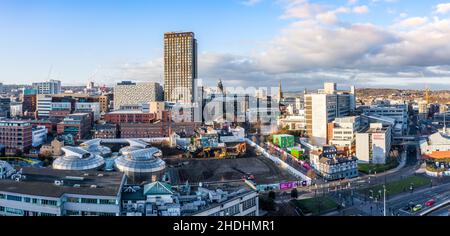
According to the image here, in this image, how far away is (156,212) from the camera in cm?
Answer: 394

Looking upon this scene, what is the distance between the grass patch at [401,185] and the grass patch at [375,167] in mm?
841

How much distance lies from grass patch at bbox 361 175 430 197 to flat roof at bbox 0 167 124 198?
441cm

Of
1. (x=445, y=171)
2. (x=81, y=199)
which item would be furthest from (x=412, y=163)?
(x=81, y=199)

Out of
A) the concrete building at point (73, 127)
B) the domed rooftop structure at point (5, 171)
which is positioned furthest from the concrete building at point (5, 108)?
the domed rooftop structure at point (5, 171)

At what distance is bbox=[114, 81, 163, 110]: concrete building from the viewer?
21.8 metres

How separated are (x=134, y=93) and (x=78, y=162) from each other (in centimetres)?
1494

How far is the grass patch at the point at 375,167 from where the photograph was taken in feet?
28.2

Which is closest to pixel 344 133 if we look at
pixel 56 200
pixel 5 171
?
pixel 5 171

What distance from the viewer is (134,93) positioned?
2188 cm

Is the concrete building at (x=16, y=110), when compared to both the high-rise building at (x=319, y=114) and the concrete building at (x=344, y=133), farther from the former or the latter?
the concrete building at (x=344, y=133)

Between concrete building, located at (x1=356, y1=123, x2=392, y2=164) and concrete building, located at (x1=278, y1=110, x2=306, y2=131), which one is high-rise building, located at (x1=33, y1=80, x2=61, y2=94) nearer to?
concrete building, located at (x1=278, y1=110, x2=306, y2=131)

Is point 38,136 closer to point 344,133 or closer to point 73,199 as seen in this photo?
point 73,199
